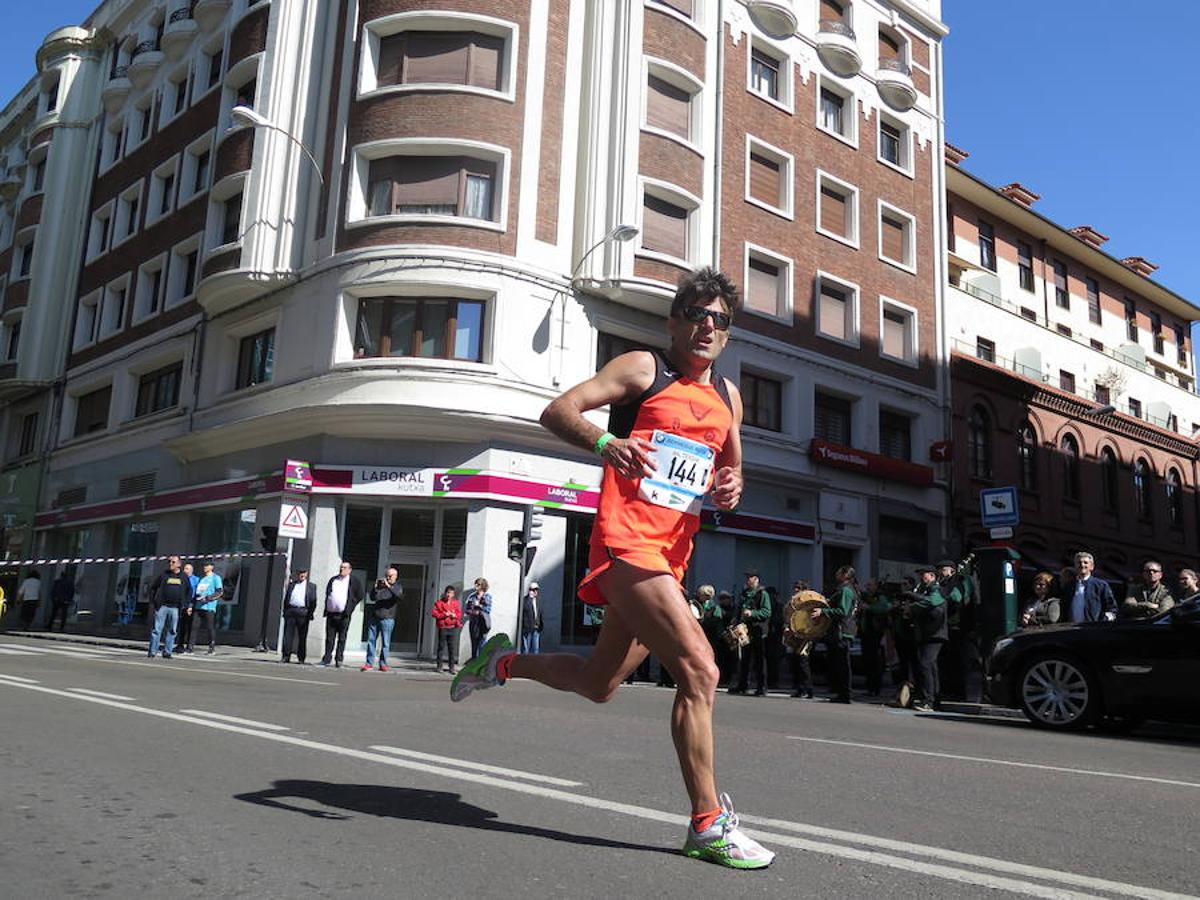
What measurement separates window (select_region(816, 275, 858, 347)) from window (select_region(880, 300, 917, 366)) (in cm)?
125

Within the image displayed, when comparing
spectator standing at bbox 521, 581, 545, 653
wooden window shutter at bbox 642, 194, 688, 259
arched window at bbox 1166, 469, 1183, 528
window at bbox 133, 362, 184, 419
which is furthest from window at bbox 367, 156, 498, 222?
arched window at bbox 1166, 469, 1183, 528

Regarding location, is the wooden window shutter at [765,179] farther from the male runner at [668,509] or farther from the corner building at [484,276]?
the male runner at [668,509]

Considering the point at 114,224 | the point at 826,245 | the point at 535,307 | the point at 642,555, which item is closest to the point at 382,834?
the point at 642,555

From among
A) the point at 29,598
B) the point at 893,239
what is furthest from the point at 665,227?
the point at 29,598

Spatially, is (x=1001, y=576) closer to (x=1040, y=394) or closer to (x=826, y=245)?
(x=826, y=245)

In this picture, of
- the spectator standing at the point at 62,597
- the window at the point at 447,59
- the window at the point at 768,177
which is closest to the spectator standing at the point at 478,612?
the window at the point at 447,59

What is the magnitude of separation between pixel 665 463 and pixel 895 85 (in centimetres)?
3089

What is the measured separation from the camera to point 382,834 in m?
3.64

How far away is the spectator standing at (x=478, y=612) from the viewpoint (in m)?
19.4

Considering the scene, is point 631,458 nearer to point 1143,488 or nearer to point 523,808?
point 523,808

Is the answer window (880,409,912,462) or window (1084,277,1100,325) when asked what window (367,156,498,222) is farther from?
window (1084,277,1100,325)

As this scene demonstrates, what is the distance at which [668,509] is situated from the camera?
3.77 m

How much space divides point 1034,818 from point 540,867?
89.3 inches

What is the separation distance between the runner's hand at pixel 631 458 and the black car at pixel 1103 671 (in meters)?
7.45
